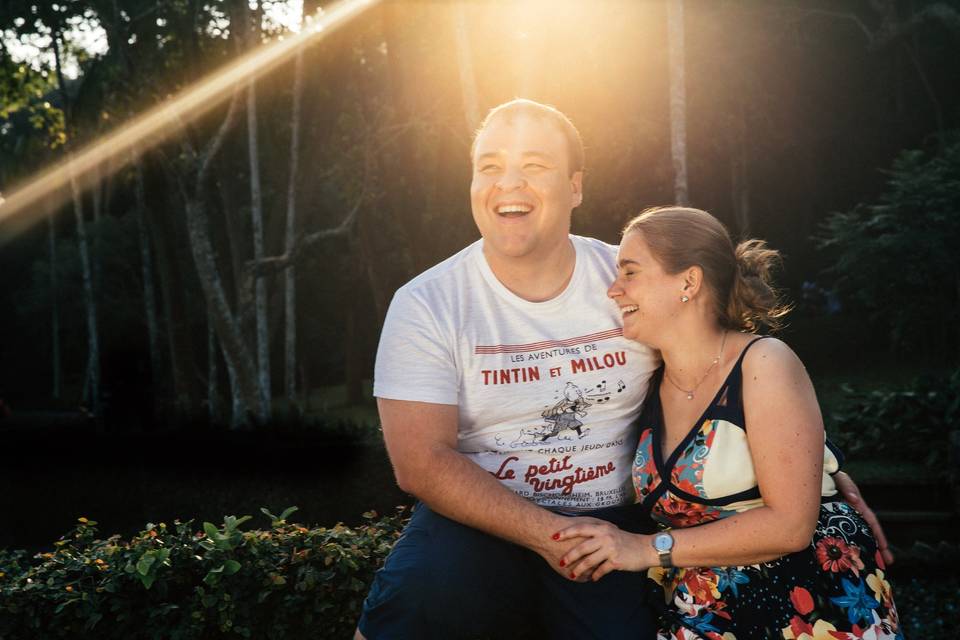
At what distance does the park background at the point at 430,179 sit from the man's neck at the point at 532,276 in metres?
4.42

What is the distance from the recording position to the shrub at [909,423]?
34.2 ft

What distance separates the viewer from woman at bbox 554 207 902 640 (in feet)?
10.4

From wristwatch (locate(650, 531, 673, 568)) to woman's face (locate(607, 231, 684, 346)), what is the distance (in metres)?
0.75

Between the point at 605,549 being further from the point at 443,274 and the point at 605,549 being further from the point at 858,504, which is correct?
the point at 443,274

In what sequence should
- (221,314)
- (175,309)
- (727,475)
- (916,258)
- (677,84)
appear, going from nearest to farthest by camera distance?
(727,475) < (677,84) < (221,314) < (916,258) < (175,309)

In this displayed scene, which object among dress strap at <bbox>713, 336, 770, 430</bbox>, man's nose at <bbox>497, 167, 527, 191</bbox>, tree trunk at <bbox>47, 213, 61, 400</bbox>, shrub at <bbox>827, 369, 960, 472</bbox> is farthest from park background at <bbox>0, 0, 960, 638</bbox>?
tree trunk at <bbox>47, 213, 61, 400</bbox>

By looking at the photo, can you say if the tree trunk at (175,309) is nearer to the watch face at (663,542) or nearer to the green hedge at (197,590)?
the green hedge at (197,590)

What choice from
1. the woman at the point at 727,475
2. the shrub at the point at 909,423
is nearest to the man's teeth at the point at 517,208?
the woman at the point at 727,475

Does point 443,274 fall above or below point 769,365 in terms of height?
above

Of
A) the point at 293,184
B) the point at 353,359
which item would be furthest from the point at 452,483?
the point at 353,359

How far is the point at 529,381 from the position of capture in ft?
12.2

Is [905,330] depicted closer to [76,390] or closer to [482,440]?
[482,440]

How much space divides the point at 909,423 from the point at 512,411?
8.75m

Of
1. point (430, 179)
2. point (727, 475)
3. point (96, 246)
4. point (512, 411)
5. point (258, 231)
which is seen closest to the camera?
point (727, 475)
